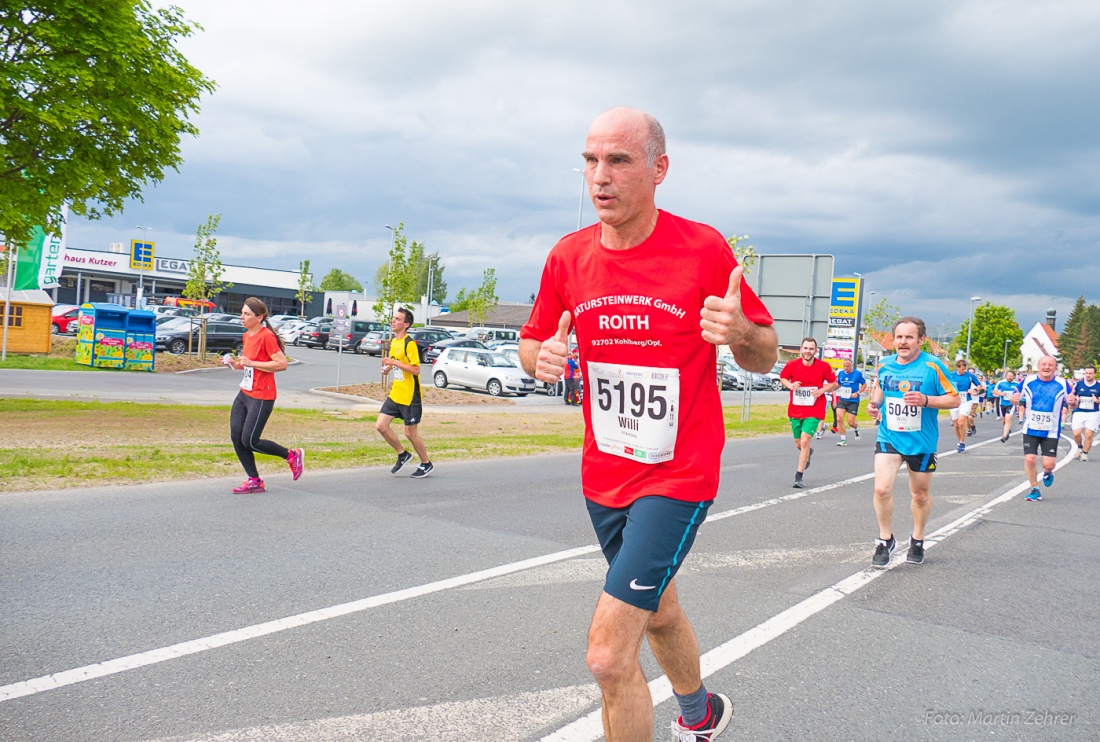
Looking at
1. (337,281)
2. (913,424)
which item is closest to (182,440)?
(913,424)

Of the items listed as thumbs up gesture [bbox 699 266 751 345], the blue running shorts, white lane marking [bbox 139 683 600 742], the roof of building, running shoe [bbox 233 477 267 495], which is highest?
the roof of building

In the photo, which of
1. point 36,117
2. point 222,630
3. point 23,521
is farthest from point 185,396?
point 222,630

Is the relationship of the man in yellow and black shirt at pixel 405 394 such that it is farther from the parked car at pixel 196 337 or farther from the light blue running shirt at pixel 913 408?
the parked car at pixel 196 337

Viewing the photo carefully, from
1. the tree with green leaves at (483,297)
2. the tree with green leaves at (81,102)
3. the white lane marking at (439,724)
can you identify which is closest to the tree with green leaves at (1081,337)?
the tree with green leaves at (483,297)

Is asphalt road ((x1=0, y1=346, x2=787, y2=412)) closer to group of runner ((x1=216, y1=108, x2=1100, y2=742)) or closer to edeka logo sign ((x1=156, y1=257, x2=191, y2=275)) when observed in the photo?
group of runner ((x1=216, y1=108, x2=1100, y2=742))

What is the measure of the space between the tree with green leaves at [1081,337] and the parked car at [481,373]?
125 meters

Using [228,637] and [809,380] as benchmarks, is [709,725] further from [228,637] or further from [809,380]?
[809,380]

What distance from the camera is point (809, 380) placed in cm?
1191

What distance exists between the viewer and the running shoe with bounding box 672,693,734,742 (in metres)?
3.07

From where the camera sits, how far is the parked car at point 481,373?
29703mm

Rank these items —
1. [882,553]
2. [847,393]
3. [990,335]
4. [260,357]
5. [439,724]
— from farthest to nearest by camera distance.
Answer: [990,335] < [847,393] < [260,357] < [882,553] < [439,724]

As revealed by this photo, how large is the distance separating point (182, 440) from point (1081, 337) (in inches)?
→ 5892

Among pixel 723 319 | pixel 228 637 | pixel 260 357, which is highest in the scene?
pixel 723 319

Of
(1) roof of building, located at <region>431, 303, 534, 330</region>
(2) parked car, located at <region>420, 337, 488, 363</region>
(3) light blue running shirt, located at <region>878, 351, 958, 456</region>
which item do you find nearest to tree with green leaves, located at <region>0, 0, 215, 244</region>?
(3) light blue running shirt, located at <region>878, 351, 958, 456</region>
